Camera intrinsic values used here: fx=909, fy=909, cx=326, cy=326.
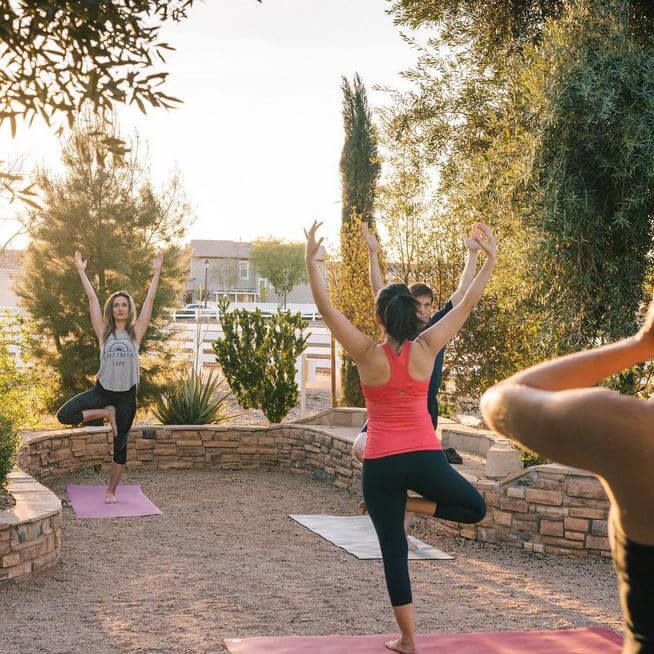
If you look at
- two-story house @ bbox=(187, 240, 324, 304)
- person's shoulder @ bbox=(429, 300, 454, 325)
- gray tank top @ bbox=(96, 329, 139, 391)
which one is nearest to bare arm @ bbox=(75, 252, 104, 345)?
gray tank top @ bbox=(96, 329, 139, 391)

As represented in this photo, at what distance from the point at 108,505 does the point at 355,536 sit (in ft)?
8.41

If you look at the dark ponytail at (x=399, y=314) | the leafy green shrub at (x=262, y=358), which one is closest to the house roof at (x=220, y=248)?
the leafy green shrub at (x=262, y=358)

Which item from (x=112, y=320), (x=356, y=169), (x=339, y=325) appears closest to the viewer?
(x=339, y=325)

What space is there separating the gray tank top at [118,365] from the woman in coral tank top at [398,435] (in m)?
4.29

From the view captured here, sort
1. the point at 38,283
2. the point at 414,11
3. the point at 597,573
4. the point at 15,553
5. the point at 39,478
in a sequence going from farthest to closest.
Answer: the point at 38,283 → the point at 414,11 → the point at 39,478 → the point at 597,573 → the point at 15,553

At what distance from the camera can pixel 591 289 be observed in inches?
300

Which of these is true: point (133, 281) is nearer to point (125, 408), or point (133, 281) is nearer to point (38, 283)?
point (38, 283)

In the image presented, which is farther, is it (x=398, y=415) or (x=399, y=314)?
(x=399, y=314)

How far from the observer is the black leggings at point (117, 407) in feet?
27.3

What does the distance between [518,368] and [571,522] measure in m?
3.64

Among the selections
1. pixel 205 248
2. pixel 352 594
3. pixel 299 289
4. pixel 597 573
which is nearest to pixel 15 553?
pixel 352 594

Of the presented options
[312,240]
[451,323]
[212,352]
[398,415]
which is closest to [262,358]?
[212,352]

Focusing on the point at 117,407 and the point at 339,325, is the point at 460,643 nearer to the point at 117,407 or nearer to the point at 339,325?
the point at 339,325

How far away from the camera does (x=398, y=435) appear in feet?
14.0
